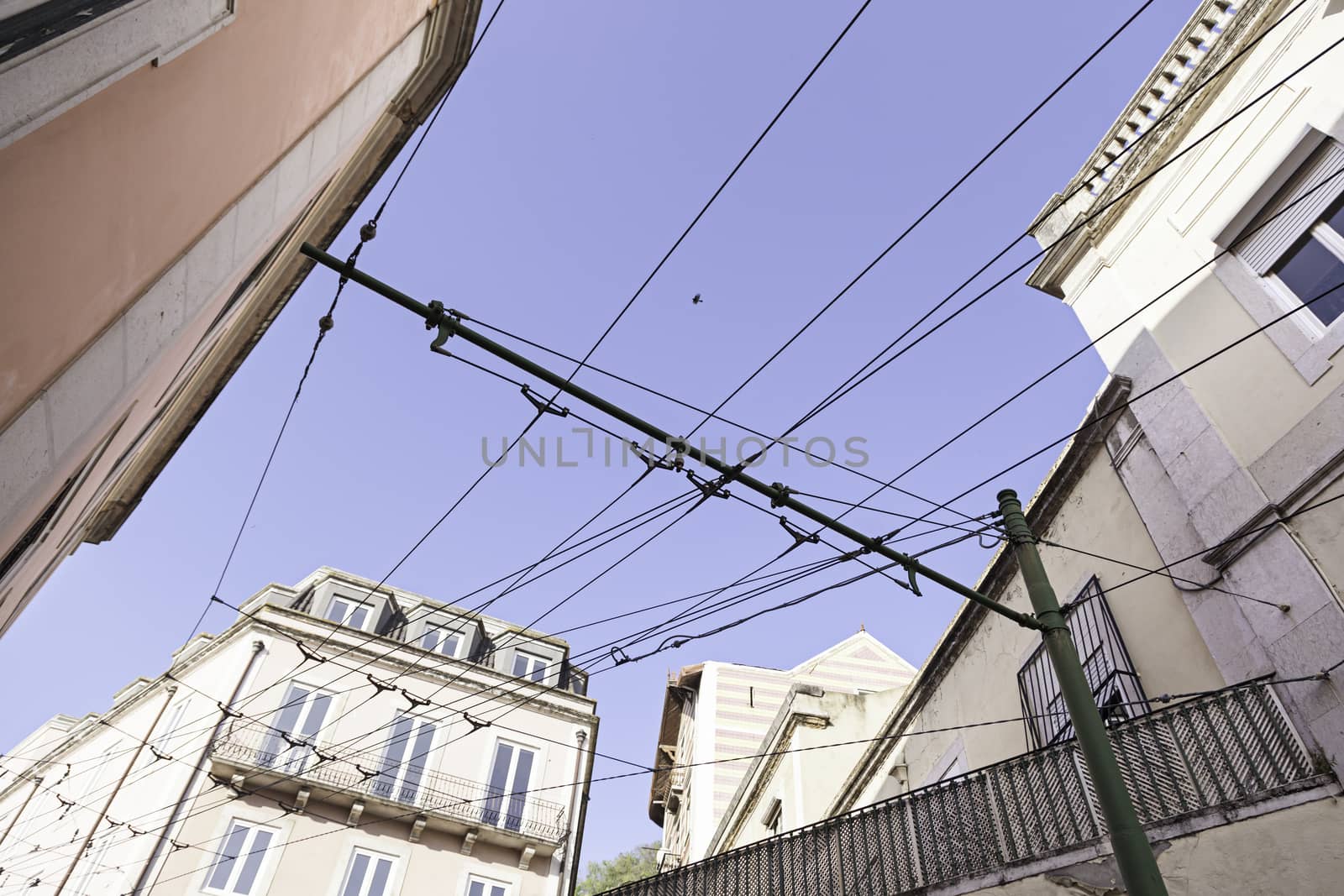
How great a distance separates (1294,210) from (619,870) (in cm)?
4307

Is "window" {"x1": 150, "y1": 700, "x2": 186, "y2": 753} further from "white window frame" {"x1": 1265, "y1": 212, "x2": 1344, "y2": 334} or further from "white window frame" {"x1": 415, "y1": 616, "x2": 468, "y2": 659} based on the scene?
"white window frame" {"x1": 1265, "y1": 212, "x2": 1344, "y2": 334}

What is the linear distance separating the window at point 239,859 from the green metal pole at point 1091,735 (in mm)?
20124

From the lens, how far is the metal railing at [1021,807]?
7.85 metres

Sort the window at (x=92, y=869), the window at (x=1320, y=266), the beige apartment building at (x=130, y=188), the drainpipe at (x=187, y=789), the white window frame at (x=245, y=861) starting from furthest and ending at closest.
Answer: the window at (x=92, y=869)
the white window frame at (x=245, y=861)
the drainpipe at (x=187, y=789)
the window at (x=1320, y=266)
the beige apartment building at (x=130, y=188)

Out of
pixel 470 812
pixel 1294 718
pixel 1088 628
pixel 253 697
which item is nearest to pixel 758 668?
pixel 470 812

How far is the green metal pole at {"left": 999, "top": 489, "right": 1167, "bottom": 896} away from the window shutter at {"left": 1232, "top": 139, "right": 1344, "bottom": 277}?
17.6 feet

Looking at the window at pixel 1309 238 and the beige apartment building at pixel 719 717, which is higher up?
the beige apartment building at pixel 719 717

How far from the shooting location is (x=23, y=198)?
3.42 m

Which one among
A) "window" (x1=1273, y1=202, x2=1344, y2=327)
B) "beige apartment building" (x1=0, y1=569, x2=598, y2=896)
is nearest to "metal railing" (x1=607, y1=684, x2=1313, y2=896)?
"window" (x1=1273, y1=202, x2=1344, y2=327)

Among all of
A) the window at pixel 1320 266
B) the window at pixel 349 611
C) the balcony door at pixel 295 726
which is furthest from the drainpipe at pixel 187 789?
the window at pixel 1320 266

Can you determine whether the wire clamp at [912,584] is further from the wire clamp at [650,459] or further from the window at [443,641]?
Answer: the window at [443,641]

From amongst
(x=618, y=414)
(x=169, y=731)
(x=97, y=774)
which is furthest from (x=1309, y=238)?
(x=97, y=774)

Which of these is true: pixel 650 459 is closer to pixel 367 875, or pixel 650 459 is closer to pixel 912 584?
pixel 912 584

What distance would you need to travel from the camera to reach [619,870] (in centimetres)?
4256
